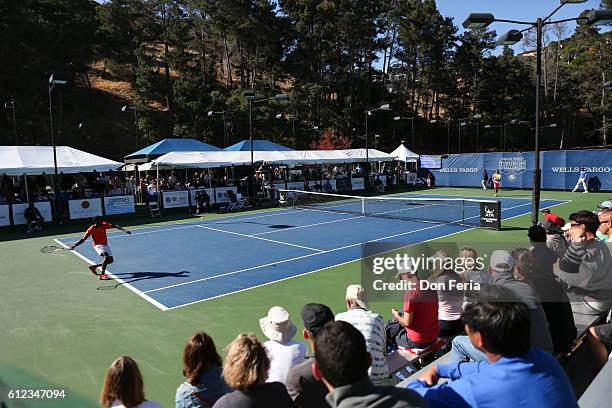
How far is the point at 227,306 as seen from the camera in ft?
32.4

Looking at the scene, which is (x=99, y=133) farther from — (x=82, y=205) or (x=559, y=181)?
(x=559, y=181)

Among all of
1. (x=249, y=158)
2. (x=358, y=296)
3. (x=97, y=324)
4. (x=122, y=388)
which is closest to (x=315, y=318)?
(x=358, y=296)

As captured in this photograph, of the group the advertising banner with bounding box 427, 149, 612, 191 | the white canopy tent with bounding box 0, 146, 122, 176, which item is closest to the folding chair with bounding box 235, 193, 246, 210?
the white canopy tent with bounding box 0, 146, 122, 176

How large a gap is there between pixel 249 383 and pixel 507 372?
180 cm

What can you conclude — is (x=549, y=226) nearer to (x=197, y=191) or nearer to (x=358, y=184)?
(x=197, y=191)

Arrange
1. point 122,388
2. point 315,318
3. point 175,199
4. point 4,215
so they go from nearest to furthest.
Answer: point 122,388 < point 315,318 < point 4,215 < point 175,199

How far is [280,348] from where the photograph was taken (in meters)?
4.80

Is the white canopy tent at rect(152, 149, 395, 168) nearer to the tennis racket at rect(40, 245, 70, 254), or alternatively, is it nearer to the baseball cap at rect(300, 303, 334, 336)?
the tennis racket at rect(40, 245, 70, 254)

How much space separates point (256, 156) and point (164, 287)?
23.0m

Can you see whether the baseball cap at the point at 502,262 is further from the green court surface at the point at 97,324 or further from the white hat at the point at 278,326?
the green court surface at the point at 97,324

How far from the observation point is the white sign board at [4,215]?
22.3 meters

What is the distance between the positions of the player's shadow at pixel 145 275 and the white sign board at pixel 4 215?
1324 centimetres

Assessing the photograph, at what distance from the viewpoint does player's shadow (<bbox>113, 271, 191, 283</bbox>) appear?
40.9ft

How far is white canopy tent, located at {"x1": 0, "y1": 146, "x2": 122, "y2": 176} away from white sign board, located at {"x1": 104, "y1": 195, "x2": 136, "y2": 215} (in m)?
1.83
